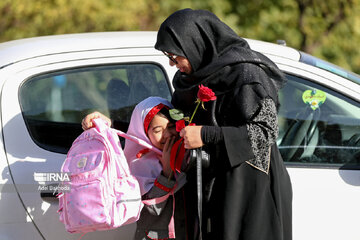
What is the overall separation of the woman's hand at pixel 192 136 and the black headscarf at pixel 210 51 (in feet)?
0.67

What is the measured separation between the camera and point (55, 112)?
118 inches

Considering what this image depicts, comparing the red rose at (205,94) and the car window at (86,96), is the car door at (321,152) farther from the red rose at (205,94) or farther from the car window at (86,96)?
the red rose at (205,94)

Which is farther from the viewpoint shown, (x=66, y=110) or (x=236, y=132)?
(x=66, y=110)

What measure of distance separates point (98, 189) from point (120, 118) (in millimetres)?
680

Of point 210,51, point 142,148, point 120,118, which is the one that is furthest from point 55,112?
point 210,51

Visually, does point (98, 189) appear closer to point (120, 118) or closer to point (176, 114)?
point (176, 114)

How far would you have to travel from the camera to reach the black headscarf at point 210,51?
216cm

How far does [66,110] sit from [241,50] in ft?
4.00

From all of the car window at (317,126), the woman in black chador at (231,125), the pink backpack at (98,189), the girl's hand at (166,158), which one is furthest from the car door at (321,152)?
the pink backpack at (98,189)

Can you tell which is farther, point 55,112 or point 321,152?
point 55,112

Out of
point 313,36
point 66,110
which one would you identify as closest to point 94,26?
point 313,36

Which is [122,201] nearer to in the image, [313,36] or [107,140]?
[107,140]

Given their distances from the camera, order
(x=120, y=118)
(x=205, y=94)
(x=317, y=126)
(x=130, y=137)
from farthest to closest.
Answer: (x=317, y=126)
(x=120, y=118)
(x=130, y=137)
(x=205, y=94)

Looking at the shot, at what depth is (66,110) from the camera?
119 inches
